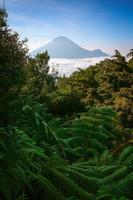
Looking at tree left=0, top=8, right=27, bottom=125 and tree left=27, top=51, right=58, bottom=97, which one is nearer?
tree left=0, top=8, right=27, bottom=125

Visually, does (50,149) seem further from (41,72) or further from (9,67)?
(41,72)

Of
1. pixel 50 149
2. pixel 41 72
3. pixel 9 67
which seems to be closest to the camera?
pixel 9 67

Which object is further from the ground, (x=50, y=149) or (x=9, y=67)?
(x=9, y=67)

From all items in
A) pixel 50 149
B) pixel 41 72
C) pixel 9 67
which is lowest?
pixel 50 149

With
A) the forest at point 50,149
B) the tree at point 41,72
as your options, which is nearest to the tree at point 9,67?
the forest at point 50,149

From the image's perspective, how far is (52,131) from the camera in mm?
6820

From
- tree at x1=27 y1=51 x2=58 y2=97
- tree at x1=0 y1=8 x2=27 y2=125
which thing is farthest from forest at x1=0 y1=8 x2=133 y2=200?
tree at x1=27 y1=51 x2=58 y2=97

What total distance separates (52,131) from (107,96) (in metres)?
5.65

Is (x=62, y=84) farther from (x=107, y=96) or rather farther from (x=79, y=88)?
(x=107, y=96)

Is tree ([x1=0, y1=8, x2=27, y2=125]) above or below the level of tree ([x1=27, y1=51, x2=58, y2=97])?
above

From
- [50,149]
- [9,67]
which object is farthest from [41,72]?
[9,67]

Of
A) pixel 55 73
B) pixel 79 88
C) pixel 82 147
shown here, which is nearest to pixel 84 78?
pixel 79 88

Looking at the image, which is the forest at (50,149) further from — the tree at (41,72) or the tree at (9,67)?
the tree at (41,72)

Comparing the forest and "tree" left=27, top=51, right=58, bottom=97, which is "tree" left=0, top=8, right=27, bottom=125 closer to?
the forest
